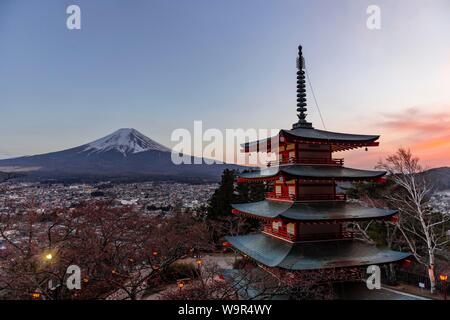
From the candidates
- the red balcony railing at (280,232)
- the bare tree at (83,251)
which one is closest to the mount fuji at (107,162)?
the bare tree at (83,251)

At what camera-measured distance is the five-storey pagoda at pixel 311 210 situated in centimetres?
1048

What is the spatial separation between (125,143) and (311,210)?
218 feet

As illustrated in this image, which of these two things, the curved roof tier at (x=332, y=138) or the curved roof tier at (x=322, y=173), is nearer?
the curved roof tier at (x=322, y=173)

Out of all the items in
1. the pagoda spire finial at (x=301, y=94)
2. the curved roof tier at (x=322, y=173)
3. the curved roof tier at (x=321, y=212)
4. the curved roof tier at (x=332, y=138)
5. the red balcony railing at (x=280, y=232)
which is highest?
the pagoda spire finial at (x=301, y=94)

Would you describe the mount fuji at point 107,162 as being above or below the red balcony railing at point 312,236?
above

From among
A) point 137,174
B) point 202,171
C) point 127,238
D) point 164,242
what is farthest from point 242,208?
point 202,171

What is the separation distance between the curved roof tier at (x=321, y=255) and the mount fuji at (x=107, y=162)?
4105 cm

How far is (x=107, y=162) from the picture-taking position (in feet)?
190

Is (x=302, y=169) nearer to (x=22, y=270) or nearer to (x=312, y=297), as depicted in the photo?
(x=312, y=297)

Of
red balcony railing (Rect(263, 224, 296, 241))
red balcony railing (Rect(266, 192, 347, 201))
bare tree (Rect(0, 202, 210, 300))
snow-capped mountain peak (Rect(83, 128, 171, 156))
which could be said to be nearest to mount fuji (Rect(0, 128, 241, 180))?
snow-capped mountain peak (Rect(83, 128, 171, 156))

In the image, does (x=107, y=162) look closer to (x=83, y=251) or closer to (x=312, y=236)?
(x=83, y=251)

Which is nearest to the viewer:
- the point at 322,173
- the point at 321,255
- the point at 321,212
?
the point at 321,255

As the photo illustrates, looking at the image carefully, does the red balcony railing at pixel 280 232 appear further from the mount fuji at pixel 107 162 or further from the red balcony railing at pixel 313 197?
the mount fuji at pixel 107 162

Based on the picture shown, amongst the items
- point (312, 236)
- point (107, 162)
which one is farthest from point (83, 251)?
point (107, 162)
